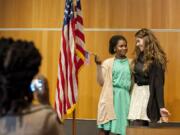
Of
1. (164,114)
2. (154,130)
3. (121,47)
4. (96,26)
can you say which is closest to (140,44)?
(121,47)

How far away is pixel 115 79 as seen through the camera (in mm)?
5109

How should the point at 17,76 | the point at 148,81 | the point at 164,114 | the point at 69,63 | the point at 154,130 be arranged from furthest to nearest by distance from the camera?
the point at 69,63
the point at 148,81
the point at 164,114
the point at 154,130
the point at 17,76

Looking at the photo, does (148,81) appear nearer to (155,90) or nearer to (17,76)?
(155,90)

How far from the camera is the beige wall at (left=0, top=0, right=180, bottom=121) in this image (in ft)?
18.7

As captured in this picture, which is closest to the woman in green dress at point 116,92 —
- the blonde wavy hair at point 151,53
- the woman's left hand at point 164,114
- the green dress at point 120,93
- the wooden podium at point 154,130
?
the green dress at point 120,93

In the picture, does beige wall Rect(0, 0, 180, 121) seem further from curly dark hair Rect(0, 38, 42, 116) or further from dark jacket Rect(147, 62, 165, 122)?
curly dark hair Rect(0, 38, 42, 116)

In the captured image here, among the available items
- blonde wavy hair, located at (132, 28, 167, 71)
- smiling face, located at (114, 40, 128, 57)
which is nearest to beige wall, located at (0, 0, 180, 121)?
smiling face, located at (114, 40, 128, 57)

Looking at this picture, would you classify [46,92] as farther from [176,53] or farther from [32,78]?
[176,53]

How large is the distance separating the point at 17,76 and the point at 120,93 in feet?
11.4

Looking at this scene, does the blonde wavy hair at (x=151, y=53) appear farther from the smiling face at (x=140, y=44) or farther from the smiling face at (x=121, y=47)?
the smiling face at (x=121, y=47)

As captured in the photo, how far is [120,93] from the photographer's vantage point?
16.8ft

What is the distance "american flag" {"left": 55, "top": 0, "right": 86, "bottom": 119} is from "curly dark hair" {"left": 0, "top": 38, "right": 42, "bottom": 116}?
3.18m

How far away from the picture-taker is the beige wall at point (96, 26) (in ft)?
18.7

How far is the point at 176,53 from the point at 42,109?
4205 mm
